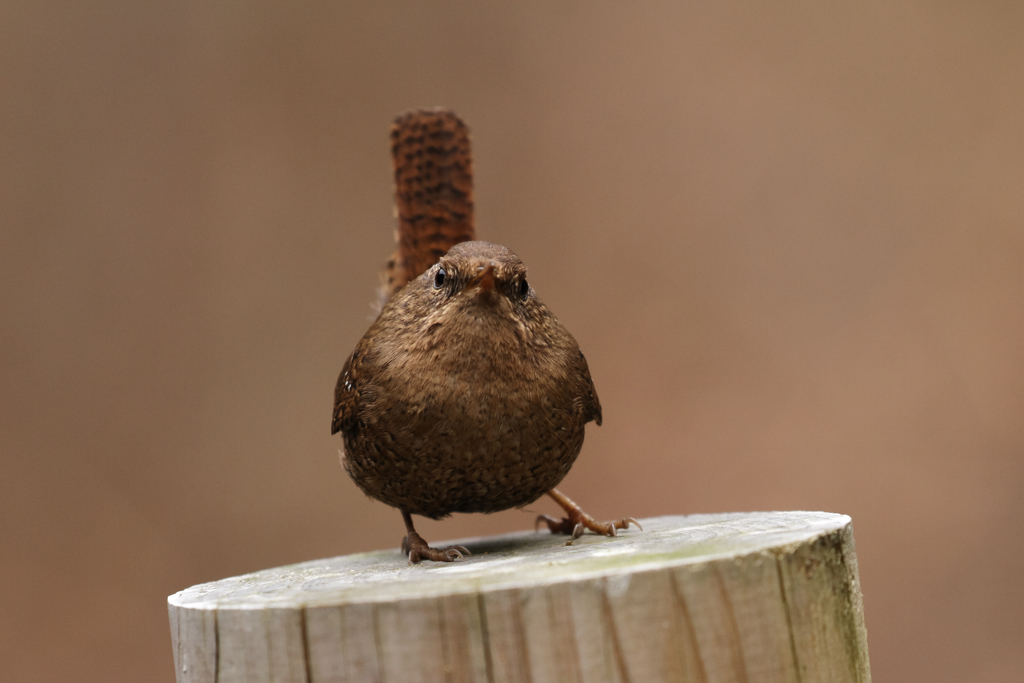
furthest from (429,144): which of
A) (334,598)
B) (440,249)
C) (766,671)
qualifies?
(766,671)

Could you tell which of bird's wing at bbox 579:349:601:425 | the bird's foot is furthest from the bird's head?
the bird's foot

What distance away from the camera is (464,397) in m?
2.26

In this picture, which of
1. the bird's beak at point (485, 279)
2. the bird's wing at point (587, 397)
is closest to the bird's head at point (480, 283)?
the bird's beak at point (485, 279)

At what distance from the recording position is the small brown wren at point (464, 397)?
2.28m

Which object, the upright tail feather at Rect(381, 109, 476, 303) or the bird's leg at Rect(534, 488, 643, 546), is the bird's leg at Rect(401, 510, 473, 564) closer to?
the bird's leg at Rect(534, 488, 643, 546)

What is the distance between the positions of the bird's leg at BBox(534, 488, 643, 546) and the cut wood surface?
76cm

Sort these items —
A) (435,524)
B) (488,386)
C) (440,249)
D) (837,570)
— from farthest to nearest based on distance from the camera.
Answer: (435,524), (440,249), (488,386), (837,570)

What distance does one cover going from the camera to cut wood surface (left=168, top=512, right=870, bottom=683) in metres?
1.61

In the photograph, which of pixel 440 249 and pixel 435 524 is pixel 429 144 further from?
pixel 435 524

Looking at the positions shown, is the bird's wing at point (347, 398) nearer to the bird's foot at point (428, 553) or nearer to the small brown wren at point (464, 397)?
the small brown wren at point (464, 397)

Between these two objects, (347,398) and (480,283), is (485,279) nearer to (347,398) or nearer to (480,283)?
(480,283)

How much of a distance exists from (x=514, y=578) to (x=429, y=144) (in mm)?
1880

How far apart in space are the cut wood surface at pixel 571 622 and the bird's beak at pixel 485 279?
2.41 feet

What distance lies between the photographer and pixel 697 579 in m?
1.65
